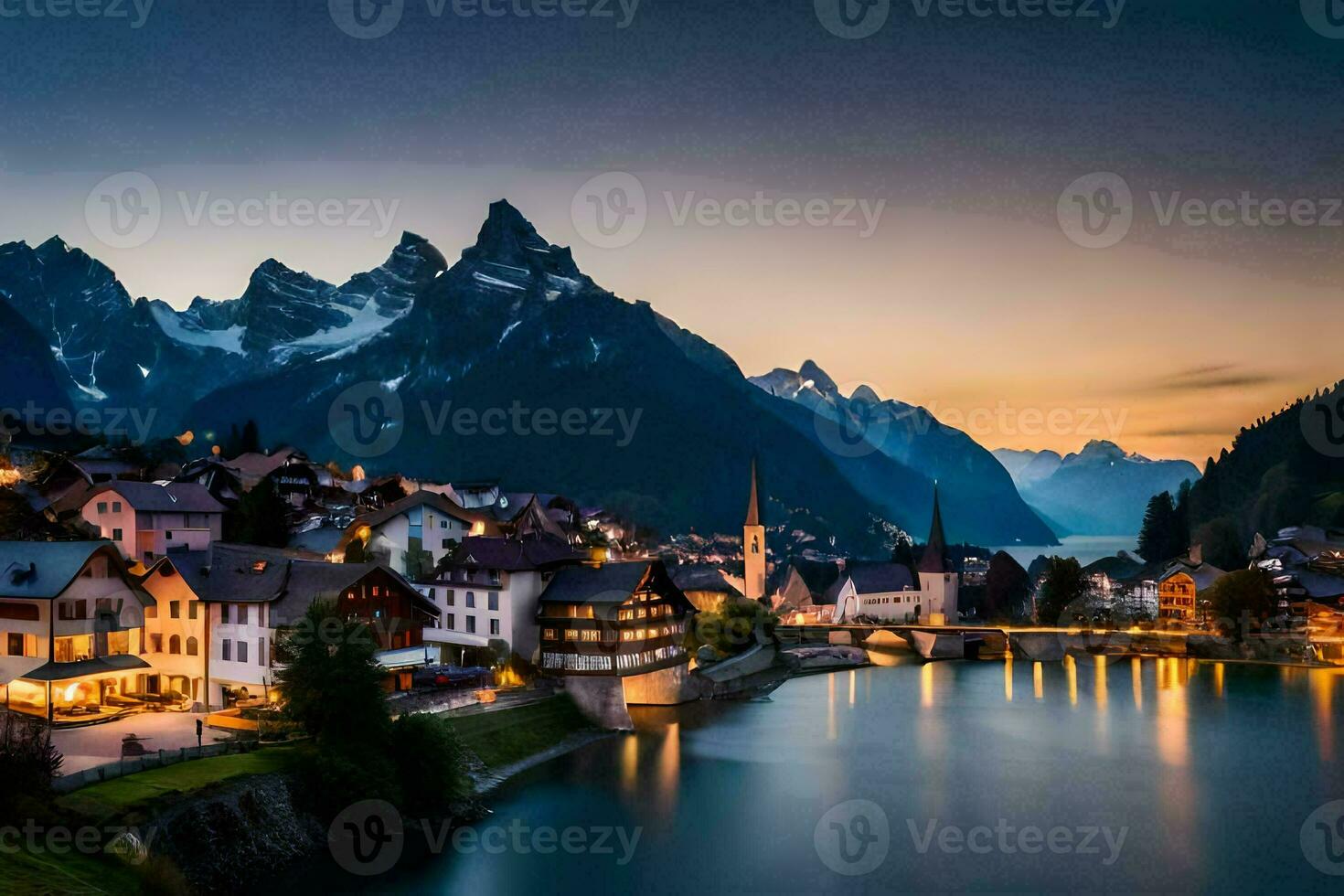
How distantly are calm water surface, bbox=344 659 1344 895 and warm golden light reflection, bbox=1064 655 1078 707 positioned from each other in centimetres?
116

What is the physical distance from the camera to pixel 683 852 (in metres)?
41.4

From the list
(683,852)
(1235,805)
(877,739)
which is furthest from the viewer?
(877,739)

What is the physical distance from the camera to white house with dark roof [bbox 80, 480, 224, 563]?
6506cm

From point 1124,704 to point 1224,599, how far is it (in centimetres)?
3880

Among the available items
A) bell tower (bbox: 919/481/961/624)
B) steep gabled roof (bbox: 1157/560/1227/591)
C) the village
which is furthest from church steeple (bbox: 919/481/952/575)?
steep gabled roof (bbox: 1157/560/1227/591)

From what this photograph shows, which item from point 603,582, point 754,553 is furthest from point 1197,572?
point 603,582

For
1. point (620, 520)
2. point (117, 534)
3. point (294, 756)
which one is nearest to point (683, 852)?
point (294, 756)

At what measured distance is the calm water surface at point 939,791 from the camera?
127 ft

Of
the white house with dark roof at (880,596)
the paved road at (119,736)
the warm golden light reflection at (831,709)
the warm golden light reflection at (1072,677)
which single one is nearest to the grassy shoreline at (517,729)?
the paved road at (119,736)

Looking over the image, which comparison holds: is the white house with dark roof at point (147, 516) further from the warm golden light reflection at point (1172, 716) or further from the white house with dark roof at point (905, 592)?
the white house with dark roof at point (905, 592)

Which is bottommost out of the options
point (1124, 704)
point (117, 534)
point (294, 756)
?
point (1124, 704)

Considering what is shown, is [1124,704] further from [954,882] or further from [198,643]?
[198,643]

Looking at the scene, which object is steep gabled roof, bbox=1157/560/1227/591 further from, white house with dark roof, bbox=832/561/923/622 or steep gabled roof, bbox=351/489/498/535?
steep gabled roof, bbox=351/489/498/535

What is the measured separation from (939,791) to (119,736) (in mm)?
37043
